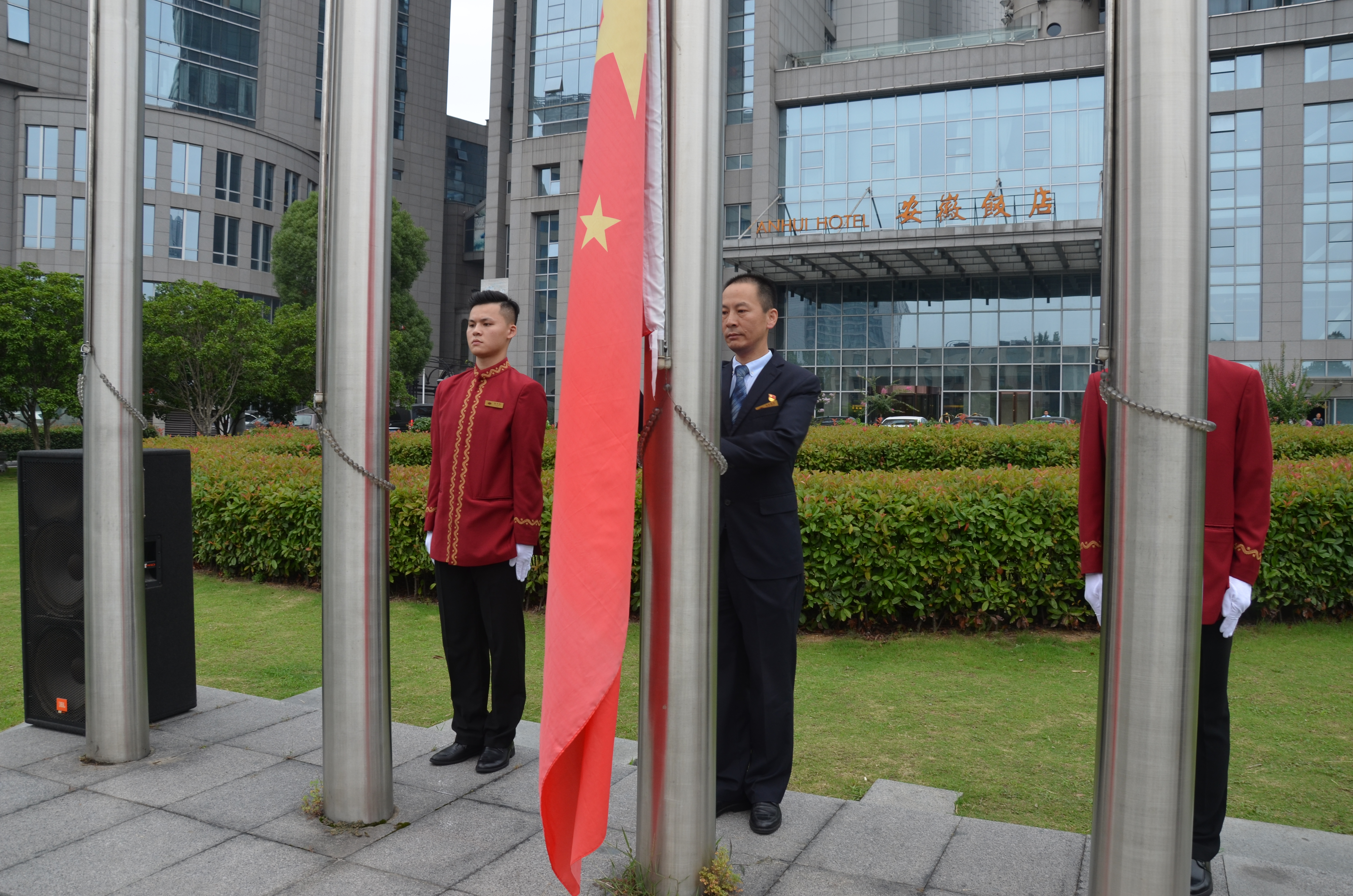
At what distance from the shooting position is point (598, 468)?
8.39ft

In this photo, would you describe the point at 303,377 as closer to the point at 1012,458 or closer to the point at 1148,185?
the point at 1012,458

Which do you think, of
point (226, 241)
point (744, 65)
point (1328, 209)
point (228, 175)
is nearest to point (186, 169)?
point (228, 175)

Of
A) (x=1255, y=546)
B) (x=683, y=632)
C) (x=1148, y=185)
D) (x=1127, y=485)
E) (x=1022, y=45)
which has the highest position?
(x=1022, y=45)

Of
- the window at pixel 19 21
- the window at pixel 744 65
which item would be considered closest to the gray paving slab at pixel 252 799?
the window at pixel 744 65

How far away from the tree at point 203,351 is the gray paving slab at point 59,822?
2306cm

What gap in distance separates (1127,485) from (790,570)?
1.51 m

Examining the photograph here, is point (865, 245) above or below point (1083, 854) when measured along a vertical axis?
above

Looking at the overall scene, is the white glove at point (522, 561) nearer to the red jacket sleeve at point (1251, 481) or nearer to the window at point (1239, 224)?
the red jacket sleeve at point (1251, 481)

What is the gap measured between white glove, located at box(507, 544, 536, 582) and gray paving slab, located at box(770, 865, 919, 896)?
1.64 meters

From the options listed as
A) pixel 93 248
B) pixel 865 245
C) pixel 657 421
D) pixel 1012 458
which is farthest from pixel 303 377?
pixel 657 421

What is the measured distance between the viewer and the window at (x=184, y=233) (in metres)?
42.5

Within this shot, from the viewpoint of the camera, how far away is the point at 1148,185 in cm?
214

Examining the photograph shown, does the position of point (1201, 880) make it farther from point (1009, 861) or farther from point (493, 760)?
point (493, 760)

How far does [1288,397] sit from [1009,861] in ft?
82.5
